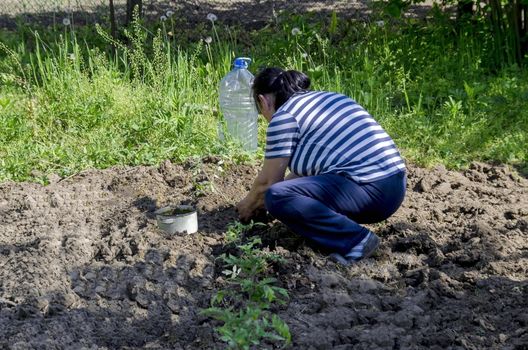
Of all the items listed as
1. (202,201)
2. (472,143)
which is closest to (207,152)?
(202,201)

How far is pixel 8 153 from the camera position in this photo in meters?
6.99

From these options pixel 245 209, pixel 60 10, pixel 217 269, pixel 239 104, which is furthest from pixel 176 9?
pixel 217 269

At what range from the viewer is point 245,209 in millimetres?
5379

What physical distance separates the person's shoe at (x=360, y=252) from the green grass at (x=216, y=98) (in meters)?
1.73

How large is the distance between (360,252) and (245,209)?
0.77m

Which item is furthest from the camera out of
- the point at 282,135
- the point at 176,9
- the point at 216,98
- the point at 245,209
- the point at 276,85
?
the point at 176,9

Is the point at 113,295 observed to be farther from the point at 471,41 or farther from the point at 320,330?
the point at 471,41

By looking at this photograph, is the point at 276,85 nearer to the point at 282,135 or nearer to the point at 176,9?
the point at 282,135

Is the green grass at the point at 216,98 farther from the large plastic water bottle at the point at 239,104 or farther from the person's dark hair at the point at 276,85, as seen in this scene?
Answer: the person's dark hair at the point at 276,85

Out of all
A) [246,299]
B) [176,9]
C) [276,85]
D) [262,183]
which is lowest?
[246,299]

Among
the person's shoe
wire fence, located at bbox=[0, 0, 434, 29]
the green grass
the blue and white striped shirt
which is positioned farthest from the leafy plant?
wire fence, located at bbox=[0, 0, 434, 29]

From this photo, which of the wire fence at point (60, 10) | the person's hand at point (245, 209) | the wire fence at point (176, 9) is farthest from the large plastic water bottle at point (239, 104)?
the wire fence at point (60, 10)

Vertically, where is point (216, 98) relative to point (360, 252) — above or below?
above

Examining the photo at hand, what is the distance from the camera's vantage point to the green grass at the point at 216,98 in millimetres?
6832
